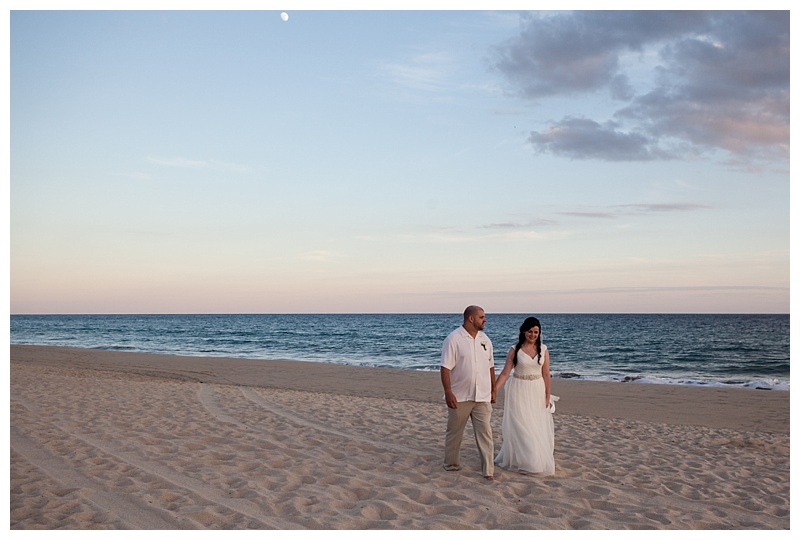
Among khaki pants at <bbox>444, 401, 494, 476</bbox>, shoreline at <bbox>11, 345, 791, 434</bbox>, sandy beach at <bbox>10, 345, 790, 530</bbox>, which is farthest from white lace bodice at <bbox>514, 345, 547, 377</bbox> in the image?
shoreline at <bbox>11, 345, 791, 434</bbox>

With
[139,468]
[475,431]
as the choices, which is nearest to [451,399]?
[475,431]

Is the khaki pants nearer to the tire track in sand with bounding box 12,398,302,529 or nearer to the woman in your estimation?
the woman

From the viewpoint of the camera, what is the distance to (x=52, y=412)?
9359 mm

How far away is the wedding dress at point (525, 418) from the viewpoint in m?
6.51

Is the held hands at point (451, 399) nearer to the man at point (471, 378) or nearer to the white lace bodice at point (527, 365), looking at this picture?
the man at point (471, 378)

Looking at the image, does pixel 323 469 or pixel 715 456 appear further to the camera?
pixel 715 456

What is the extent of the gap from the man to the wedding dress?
412mm

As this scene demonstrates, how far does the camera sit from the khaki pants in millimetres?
6254

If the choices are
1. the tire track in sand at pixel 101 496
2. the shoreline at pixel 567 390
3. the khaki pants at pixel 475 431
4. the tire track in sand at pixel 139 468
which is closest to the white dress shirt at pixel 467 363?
the khaki pants at pixel 475 431

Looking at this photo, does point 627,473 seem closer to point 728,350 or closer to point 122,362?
point 122,362

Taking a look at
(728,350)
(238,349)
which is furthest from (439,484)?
(728,350)

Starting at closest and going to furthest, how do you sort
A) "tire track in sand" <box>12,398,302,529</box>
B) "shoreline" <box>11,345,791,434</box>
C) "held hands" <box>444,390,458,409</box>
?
"tire track in sand" <box>12,398,302,529</box> → "held hands" <box>444,390,458,409</box> → "shoreline" <box>11,345,791,434</box>

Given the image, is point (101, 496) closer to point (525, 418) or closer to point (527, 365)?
point (525, 418)

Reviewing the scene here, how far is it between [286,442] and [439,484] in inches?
99.8
